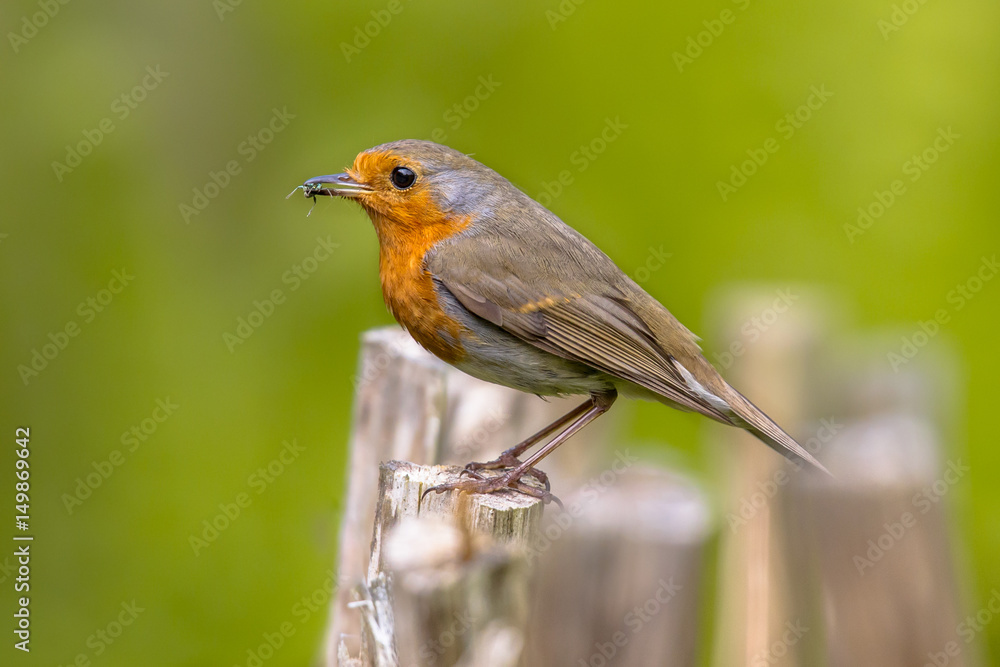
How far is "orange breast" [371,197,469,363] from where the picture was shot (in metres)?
3.45

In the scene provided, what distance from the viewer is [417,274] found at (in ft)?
11.6

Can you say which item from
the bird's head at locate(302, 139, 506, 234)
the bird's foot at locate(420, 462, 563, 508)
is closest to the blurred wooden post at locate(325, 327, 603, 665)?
the bird's foot at locate(420, 462, 563, 508)

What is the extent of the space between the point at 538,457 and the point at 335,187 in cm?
120

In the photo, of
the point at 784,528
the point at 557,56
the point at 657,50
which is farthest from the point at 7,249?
the point at 784,528

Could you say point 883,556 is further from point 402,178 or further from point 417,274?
point 402,178

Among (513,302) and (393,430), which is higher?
(513,302)

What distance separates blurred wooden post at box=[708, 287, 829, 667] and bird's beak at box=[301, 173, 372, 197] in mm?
1766

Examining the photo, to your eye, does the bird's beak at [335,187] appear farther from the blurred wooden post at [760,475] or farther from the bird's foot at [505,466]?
the blurred wooden post at [760,475]

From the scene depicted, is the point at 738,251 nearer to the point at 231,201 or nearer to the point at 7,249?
the point at 231,201

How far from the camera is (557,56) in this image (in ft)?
18.0

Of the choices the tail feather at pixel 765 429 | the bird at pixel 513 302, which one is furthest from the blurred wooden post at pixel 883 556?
the bird at pixel 513 302

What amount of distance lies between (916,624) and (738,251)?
3.01m

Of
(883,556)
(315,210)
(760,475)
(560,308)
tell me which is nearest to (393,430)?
(560,308)

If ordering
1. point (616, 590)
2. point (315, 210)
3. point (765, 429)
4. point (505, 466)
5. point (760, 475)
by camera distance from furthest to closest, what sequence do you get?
point (315, 210) < point (760, 475) < point (505, 466) < point (765, 429) < point (616, 590)
